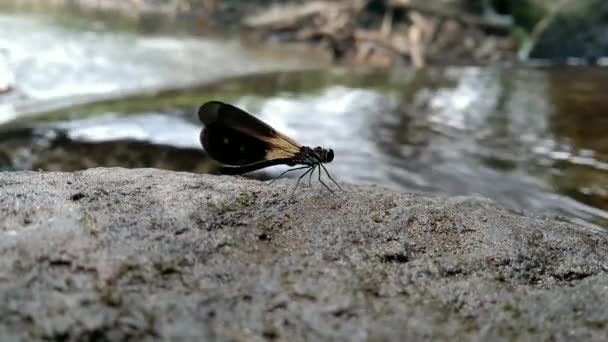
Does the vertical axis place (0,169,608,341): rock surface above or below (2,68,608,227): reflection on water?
above

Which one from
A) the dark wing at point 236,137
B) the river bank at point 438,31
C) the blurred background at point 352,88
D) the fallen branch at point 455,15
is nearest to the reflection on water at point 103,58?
the blurred background at point 352,88

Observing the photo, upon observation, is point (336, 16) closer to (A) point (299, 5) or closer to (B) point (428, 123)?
(A) point (299, 5)

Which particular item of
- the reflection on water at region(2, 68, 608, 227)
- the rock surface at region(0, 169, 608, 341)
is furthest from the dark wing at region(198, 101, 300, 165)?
the reflection on water at region(2, 68, 608, 227)

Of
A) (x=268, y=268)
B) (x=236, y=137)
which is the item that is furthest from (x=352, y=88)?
(x=268, y=268)

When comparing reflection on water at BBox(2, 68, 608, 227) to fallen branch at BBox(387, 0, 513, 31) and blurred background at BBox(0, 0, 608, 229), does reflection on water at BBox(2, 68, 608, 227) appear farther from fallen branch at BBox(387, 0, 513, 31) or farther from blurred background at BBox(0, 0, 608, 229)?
fallen branch at BBox(387, 0, 513, 31)

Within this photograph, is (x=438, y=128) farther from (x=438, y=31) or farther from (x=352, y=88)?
(x=438, y=31)
